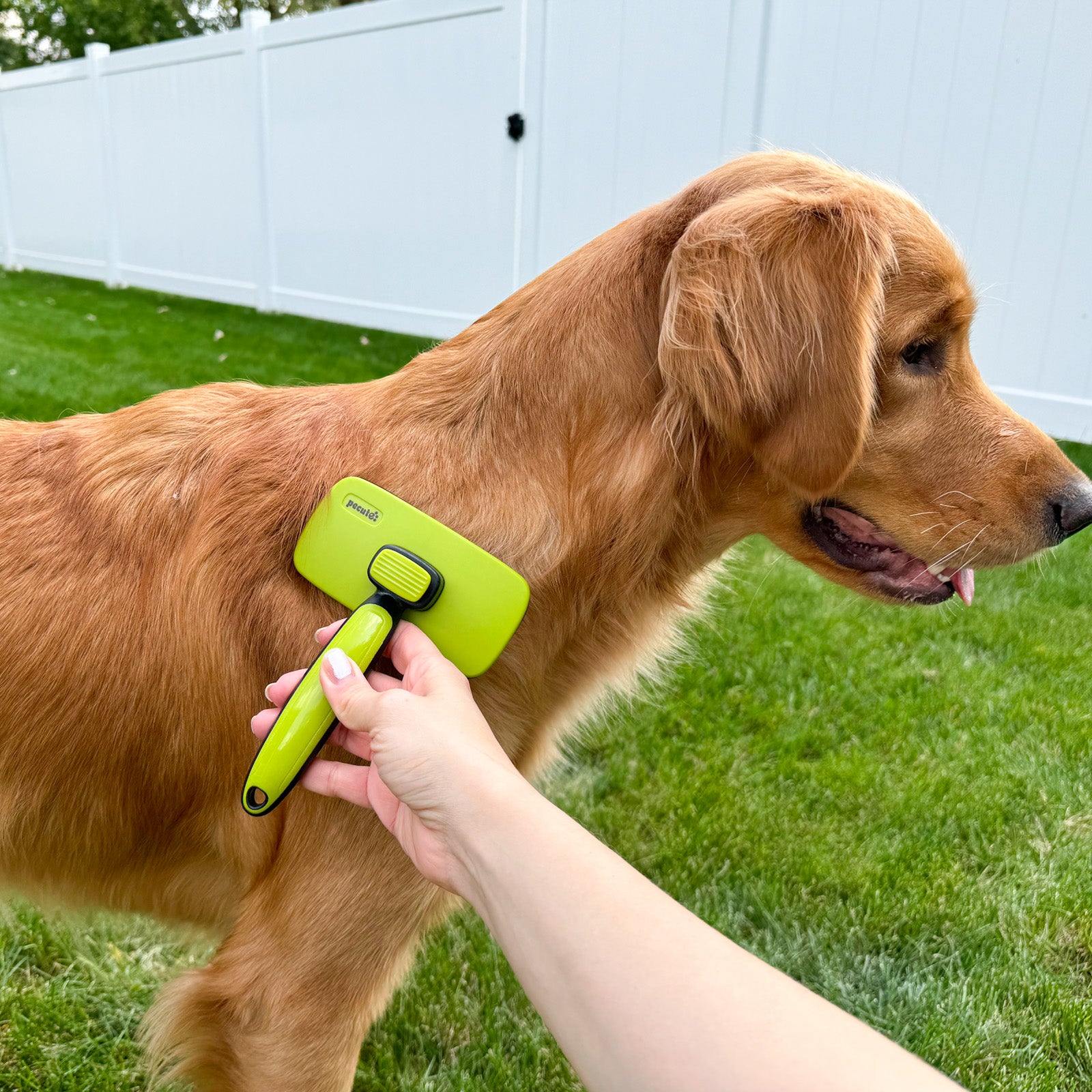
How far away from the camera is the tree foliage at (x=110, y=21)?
29.2 meters

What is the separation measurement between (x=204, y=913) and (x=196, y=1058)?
0.27 meters

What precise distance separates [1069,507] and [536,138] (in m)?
7.61

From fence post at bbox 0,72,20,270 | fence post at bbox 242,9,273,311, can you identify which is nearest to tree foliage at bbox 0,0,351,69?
fence post at bbox 0,72,20,270

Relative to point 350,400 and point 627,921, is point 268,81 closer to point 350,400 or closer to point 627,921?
point 350,400

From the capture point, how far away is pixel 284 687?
4.60 ft

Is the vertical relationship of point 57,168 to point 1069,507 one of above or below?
below

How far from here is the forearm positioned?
84cm

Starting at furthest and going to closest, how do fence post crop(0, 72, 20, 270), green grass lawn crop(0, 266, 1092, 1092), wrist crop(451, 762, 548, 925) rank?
fence post crop(0, 72, 20, 270)
green grass lawn crop(0, 266, 1092, 1092)
wrist crop(451, 762, 548, 925)

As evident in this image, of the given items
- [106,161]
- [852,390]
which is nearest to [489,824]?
[852,390]

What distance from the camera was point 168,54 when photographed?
38.2 ft

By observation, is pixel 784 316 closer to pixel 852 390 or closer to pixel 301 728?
pixel 852 390

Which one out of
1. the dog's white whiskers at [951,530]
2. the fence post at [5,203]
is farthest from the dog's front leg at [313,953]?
the fence post at [5,203]

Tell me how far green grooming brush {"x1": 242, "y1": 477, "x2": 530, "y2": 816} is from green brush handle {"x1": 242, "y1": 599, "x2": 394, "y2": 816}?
29mm

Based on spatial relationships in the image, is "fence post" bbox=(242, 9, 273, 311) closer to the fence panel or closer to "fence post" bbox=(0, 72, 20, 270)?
the fence panel
